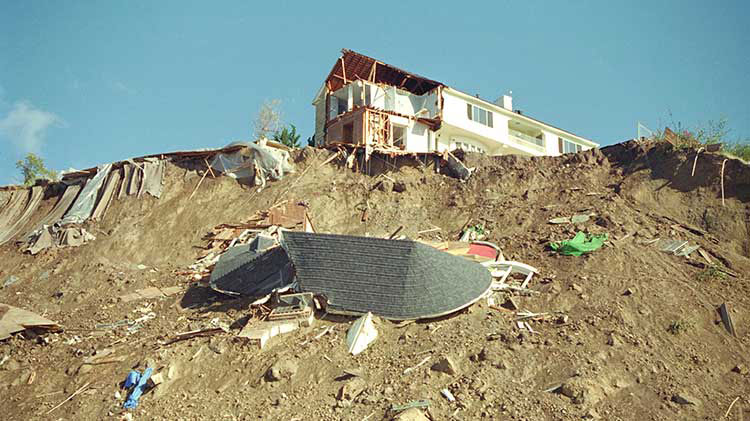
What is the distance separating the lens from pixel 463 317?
1055cm

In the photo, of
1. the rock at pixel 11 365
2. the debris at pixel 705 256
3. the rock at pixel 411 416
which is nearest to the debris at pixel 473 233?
the debris at pixel 705 256

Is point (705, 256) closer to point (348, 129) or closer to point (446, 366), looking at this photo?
point (446, 366)

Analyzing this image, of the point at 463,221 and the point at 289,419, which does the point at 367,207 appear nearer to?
Result: the point at 463,221

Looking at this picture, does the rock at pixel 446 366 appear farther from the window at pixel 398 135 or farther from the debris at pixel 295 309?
the window at pixel 398 135

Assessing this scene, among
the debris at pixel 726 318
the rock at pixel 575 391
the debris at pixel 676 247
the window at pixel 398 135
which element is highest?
the window at pixel 398 135

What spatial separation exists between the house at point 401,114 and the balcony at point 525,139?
7 centimetres

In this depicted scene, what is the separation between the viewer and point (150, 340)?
11.4m

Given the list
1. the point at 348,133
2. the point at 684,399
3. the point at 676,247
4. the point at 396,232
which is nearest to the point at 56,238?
the point at 396,232

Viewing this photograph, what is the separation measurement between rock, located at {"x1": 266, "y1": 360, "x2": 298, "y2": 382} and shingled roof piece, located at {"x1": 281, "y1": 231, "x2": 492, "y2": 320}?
1.53 meters

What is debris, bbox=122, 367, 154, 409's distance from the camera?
9.57 m

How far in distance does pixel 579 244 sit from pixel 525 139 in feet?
56.1

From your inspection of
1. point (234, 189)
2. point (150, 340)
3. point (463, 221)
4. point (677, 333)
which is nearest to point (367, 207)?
point (463, 221)

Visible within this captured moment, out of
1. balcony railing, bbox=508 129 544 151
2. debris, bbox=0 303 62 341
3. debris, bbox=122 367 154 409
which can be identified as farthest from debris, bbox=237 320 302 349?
balcony railing, bbox=508 129 544 151

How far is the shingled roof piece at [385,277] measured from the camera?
10.6 metres
